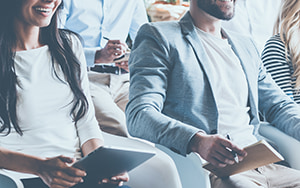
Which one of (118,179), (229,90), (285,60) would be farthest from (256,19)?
(118,179)

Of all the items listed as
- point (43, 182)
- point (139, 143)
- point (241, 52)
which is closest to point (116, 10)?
point (241, 52)

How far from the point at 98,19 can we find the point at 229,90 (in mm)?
695

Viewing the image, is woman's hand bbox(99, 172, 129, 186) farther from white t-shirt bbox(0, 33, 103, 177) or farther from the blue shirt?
the blue shirt

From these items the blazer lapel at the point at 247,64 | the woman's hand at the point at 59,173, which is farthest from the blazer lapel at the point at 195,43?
the woman's hand at the point at 59,173

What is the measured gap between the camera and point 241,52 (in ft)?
5.29

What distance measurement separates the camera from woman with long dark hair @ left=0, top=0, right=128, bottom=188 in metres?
1.17

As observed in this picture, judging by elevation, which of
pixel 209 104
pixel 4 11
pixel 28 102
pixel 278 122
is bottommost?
pixel 278 122

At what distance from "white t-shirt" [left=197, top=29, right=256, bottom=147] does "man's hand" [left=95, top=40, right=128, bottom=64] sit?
0.90 feet

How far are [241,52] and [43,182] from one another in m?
0.83

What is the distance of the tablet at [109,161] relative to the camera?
40.7 inches

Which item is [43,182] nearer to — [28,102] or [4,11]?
[28,102]

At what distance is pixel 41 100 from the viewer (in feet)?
4.02

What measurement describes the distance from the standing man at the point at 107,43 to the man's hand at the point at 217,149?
1.52ft

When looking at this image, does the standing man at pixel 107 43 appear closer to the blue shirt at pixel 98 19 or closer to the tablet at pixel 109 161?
the blue shirt at pixel 98 19
